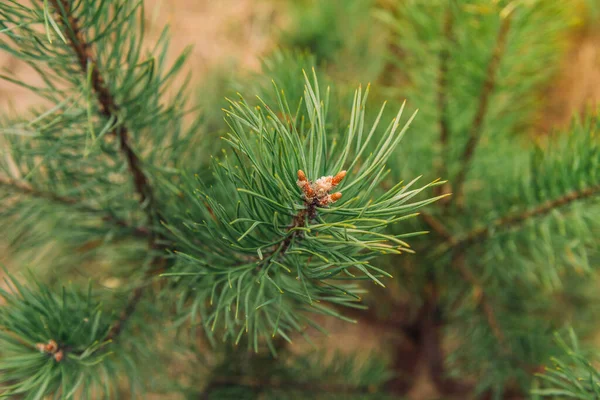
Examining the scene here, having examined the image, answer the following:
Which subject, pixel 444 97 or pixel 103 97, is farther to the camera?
pixel 444 97

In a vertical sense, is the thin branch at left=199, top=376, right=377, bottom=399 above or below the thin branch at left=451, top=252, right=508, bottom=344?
below

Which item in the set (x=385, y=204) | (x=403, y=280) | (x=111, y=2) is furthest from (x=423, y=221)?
(x=111, y=2)

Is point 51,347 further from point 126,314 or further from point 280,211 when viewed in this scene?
point 280,211

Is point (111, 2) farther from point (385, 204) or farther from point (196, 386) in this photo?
point (196, 386)

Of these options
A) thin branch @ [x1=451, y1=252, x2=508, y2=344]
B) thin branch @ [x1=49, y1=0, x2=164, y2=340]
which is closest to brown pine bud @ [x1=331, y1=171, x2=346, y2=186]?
thin branch @ [x1=49, y1=0, x2=164, y2=340]

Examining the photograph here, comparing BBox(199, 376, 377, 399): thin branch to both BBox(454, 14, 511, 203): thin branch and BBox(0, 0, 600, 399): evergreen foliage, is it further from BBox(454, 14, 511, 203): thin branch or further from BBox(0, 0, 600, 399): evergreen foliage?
BBox(454, 14, 511, 203): thin branch

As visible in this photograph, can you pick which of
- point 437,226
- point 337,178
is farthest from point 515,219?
point 337,178

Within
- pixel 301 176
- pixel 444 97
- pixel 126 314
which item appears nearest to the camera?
pixel 301 176

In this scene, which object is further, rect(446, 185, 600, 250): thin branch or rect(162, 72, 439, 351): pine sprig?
rect(446, 185, 600, 250): thin branch
